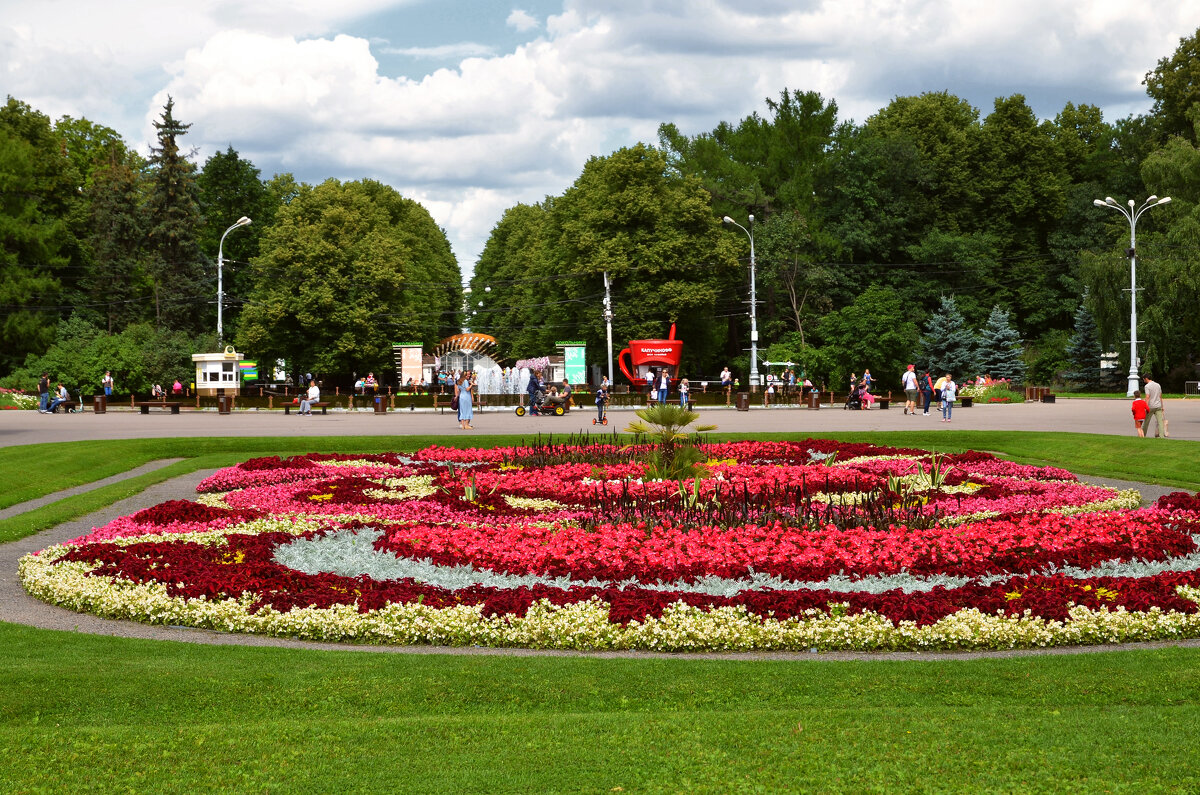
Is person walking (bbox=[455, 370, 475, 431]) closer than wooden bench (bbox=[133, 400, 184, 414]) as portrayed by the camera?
Yes

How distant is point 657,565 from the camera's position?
33.5ft

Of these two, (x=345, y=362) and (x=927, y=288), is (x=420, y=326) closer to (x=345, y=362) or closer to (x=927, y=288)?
(x=345, y=362)

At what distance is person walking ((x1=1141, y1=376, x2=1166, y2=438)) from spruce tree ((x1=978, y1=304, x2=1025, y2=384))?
40.1 metres

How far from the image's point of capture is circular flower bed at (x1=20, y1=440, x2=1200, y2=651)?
27.0 feet

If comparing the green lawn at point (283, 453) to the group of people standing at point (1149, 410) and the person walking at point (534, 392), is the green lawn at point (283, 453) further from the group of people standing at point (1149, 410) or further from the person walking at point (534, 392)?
the person walking at point (534, 392)

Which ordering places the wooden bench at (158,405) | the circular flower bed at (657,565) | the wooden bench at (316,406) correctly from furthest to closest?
the wooden bench at (158,405)
the wooden bench at (316,406)
the circular flower bed at (657,565)

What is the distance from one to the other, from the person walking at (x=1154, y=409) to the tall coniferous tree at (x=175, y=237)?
192ft

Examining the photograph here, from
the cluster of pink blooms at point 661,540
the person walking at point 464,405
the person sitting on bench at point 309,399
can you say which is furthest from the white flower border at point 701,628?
the person sitting on bench at point 309,399

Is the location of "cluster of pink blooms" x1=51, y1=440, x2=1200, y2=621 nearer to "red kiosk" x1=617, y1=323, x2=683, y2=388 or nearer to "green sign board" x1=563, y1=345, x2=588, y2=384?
"green sign board" x1=563, y1=345, x2=588, y2=384

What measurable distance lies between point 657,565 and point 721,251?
54.4m

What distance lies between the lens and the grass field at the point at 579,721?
4977 millimetres

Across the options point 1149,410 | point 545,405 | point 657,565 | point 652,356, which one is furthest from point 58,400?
point 657,565

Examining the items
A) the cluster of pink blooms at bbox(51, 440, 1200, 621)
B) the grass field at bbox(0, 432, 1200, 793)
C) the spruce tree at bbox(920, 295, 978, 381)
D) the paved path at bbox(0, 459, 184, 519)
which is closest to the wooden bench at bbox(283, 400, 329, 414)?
the paved path at bbox(0, 459, 184, 519)

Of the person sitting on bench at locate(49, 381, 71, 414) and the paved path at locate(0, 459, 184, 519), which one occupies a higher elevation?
the person sitting on bench at locate(49, 381, 71, 414)
